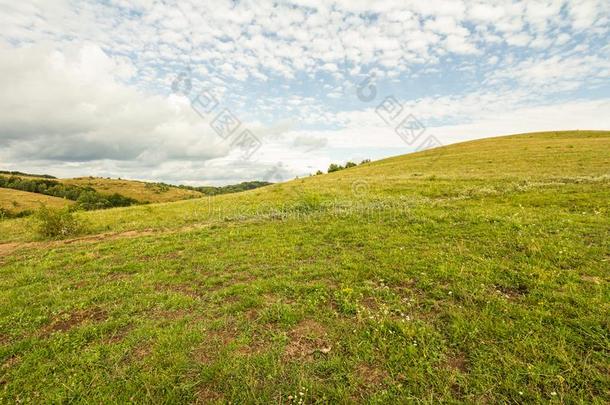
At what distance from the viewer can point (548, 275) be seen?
739 cm

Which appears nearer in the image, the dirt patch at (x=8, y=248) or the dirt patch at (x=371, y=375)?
the dirt patch at (x=371, y=375)

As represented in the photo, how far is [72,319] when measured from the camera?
24.0 feet

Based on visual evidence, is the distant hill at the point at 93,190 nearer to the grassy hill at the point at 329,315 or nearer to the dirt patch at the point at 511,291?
the grassy hill at the point at 329,315

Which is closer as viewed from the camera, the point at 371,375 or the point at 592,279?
the point at 371,375

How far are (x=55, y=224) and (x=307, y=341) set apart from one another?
1940 centimetres

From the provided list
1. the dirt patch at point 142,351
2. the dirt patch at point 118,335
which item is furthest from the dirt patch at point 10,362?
the dirt patch at point 142,351

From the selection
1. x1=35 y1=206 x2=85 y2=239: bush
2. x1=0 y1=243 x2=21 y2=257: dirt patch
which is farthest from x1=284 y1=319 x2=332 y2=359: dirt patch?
x1=35 y1=206 x2=85 y2=239: bush

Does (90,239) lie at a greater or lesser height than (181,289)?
greater

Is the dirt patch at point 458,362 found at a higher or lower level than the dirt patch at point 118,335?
lower

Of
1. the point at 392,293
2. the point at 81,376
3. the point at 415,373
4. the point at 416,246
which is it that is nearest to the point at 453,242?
the point at 416,246

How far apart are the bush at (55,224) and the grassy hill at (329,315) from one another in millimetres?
3314

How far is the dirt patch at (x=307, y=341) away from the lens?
5.58 meters

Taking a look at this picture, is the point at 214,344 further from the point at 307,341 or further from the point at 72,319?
the point at 72,319

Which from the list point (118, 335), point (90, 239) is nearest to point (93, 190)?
point (90, 239)
